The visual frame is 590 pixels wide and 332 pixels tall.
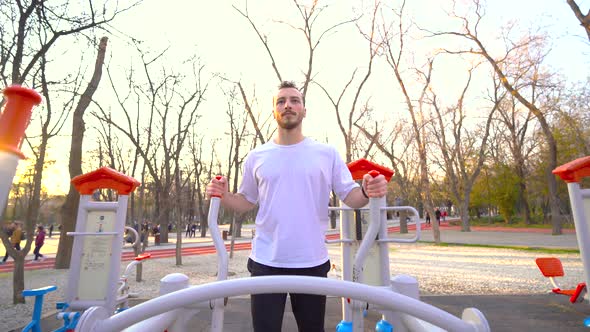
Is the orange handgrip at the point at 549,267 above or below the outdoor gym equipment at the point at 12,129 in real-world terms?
below

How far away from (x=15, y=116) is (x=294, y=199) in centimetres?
129

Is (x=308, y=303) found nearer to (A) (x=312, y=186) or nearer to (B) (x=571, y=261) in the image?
(A) (x=312, y=186)

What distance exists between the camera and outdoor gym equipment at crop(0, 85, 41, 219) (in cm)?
41

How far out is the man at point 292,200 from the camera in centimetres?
160

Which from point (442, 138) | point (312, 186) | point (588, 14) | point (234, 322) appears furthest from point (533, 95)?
point (312, 186)

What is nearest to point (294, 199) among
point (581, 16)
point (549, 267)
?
point (549, 267)

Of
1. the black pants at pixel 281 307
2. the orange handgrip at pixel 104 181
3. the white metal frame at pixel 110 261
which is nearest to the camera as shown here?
the black pants at pixel 281 307

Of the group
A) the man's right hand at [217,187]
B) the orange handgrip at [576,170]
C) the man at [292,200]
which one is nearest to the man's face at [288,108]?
the man at [292,200]

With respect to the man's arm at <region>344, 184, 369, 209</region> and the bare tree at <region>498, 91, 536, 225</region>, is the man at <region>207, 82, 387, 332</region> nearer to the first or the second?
the man's arm at <region>344, 184, 369, 209</region>

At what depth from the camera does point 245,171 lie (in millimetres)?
1931

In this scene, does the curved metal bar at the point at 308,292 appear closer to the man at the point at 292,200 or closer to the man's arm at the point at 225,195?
the man at the point at 292,200

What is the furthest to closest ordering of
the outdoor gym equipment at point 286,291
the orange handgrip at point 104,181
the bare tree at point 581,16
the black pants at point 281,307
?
the bare tree at point 581,16 → the orange handgrip at point 104,181 → the black pants at point 281,307 → the outdoor gym equipment at point 286,291

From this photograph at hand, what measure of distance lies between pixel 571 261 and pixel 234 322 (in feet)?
30.0

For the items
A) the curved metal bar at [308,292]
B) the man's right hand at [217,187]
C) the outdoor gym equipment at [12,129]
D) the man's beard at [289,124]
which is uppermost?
the man's beard at [289,124]
